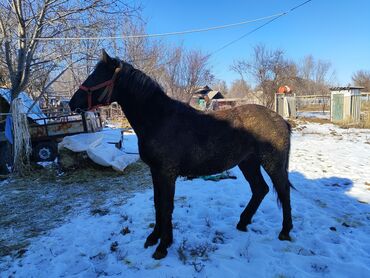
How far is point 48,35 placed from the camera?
28.0ft

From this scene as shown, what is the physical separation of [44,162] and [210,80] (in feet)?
85.4

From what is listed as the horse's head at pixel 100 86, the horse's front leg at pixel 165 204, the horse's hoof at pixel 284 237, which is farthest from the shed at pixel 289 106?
the horse's head at pixel 100 86

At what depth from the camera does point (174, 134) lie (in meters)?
3.19

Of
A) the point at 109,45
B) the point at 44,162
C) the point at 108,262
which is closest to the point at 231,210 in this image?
the point at 108,262

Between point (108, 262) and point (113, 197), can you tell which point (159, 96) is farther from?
point (113, 197)

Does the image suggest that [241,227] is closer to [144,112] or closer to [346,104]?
[144,112]

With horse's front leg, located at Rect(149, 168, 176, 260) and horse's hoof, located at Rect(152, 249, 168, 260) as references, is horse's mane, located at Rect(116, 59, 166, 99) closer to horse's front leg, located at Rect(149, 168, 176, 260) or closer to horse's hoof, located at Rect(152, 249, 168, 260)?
horse's front leg, located at Rect(149, 168, 176, 260)

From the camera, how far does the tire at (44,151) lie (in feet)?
29.1

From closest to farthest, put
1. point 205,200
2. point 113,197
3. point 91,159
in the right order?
point 205,200, point 113,197, point 91,159

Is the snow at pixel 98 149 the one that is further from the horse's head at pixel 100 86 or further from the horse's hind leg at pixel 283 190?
the horse's hind leg at pixel 283 190

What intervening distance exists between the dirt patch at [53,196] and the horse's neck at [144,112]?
6.33 ft

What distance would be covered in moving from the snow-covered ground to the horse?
0.26 meters

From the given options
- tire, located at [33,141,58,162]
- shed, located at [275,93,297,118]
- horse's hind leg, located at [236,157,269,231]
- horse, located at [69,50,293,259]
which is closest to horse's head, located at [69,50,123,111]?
horse, located at [69,50,293,259]

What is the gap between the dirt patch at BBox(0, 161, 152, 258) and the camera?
13.5 feet
